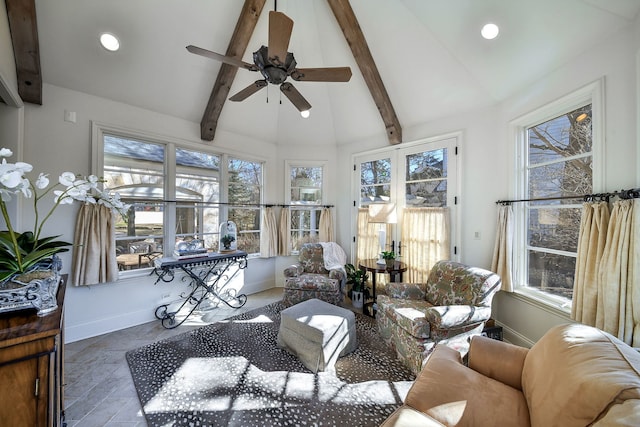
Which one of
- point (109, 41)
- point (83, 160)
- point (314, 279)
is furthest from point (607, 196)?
point (83, 160)

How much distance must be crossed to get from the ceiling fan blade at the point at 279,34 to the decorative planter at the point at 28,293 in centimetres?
199

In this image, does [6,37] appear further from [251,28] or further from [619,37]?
[619,37]

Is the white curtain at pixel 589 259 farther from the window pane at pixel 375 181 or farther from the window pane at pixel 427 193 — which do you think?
the window pane at pixel 375 181

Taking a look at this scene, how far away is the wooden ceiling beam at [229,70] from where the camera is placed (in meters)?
2.72

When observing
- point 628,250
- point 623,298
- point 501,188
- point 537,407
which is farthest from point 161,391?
point 501,188

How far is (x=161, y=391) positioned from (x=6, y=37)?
330 cm

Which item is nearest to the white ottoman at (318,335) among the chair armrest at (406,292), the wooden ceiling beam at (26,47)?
the chair armrest at (406,292)

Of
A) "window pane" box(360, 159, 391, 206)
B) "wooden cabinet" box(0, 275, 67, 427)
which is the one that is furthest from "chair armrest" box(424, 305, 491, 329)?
"wooden cabinet" box(0, 275, 67, 427)

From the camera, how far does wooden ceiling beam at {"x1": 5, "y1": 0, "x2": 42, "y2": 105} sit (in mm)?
2092

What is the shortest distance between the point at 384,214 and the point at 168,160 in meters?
3.17

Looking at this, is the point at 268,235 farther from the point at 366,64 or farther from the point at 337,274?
the point at 366,64

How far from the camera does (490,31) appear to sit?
229 cm

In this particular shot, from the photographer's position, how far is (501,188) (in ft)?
9.42

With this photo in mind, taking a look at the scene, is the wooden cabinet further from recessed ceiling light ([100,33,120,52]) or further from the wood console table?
recessed ceiling light ([100,33,120,52])
